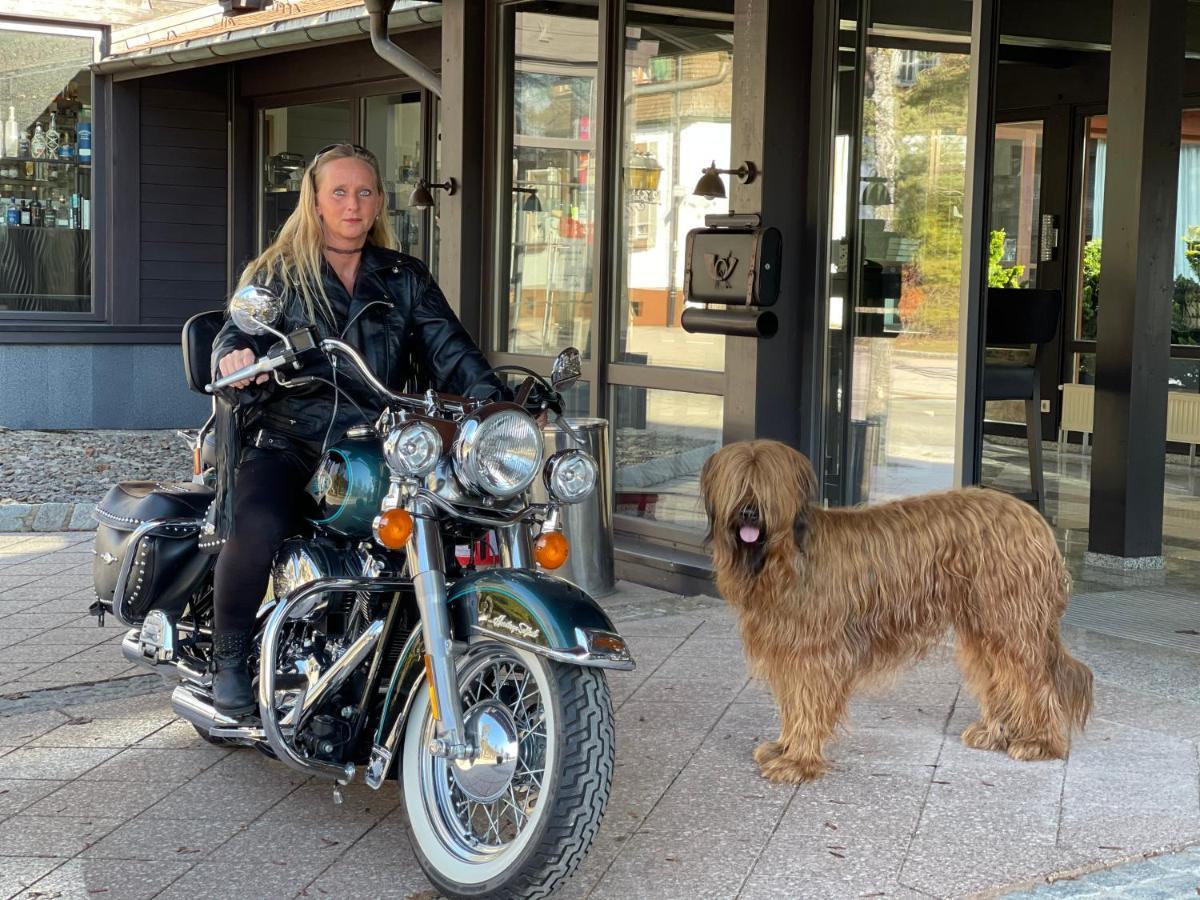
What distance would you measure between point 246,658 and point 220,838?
444mm

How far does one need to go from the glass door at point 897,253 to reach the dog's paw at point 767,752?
6.97ft

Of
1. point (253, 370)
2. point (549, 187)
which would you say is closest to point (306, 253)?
point (253, 370)

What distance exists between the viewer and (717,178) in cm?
628

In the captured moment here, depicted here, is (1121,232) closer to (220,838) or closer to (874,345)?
(874,345)

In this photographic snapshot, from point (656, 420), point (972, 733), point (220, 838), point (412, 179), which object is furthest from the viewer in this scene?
point (412, 179)

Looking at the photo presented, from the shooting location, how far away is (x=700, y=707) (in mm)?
4750

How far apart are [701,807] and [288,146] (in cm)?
1084

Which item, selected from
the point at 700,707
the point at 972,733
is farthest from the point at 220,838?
the point at 972,733

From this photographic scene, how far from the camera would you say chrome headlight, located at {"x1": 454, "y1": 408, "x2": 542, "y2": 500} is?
3166 mm

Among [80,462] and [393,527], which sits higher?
[393,527]

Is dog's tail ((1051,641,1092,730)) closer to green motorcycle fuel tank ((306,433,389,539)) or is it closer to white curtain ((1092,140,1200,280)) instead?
green motorcycle fuel tank ((306,433,389,539))

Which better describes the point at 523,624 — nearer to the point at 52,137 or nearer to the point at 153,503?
the point at 153,503

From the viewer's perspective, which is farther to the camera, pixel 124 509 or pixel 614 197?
pixel 614 197

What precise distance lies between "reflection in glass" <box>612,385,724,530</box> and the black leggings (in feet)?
9.87
